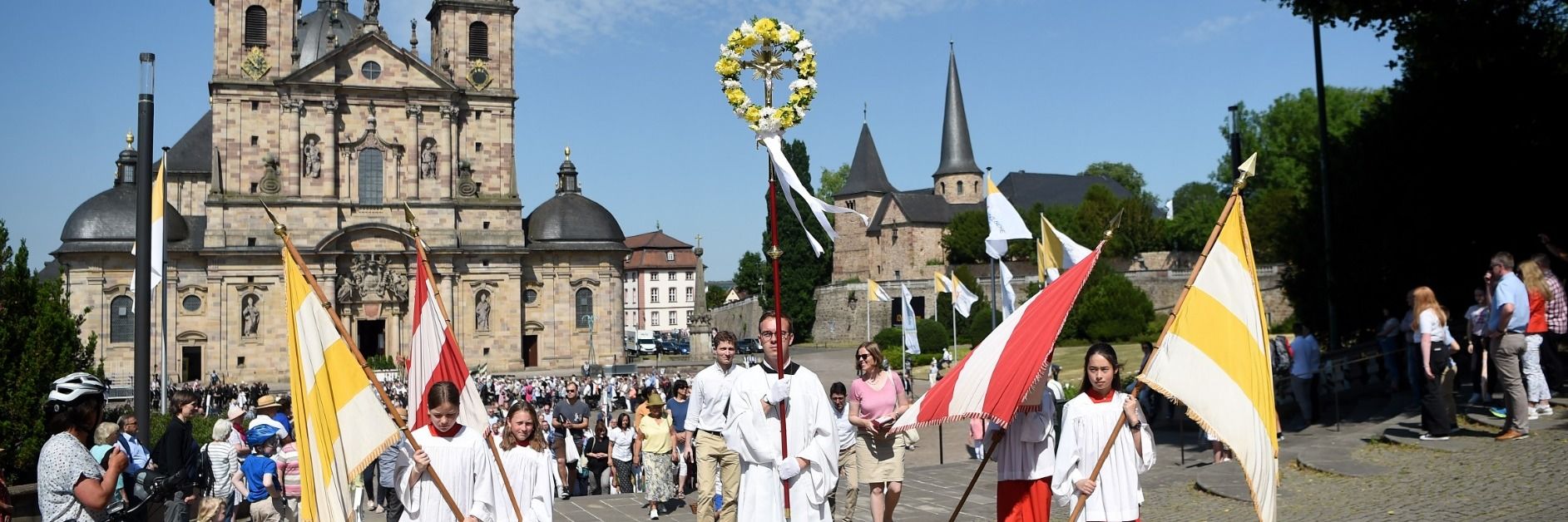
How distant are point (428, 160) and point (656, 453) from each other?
4312 cm

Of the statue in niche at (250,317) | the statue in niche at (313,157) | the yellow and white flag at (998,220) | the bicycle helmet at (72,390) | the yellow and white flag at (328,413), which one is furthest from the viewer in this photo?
the statue in niche at (313,157)

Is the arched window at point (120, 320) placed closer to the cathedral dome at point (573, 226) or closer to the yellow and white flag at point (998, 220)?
the cathedral dome at point (573, 226)

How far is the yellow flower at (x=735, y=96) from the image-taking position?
7.46 metres

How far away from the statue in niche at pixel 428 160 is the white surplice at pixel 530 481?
1901 inches

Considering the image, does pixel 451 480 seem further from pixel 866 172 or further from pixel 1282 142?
pixel 866 172

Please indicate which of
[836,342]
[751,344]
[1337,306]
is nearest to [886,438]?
[1337,306]

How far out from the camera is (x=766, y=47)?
745 centimetres

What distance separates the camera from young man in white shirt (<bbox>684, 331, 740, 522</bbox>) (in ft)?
30.2

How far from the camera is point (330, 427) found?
7109mm

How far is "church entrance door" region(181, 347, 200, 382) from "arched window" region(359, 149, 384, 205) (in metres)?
8.78

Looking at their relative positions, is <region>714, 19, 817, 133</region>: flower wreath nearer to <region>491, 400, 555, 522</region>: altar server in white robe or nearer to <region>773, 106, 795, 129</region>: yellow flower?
<region>773, 106, 795, 129</region>: yellow flower

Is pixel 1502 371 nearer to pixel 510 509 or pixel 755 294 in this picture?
pixel 510 509

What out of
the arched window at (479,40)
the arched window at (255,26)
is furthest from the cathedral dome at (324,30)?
the arched window at (479,40)

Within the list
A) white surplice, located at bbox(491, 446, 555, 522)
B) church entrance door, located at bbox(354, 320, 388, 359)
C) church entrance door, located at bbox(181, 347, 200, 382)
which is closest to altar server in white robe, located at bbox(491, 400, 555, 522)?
white surplice, located at bbox(491, 446, 555, 522)
